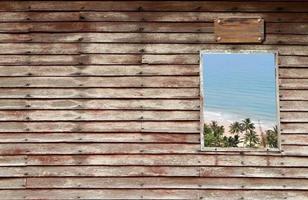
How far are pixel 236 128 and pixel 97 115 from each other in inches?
83.4

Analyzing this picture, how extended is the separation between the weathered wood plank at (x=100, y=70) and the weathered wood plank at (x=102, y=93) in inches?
9.8

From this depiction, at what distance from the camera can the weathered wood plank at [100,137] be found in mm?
6711

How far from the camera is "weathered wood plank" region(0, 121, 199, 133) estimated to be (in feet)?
22.1

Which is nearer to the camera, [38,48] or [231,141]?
[231,141]

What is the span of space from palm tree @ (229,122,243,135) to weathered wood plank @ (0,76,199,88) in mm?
814

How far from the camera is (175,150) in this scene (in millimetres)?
6684

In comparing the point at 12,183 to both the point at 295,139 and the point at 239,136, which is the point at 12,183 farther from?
the point at 295,139

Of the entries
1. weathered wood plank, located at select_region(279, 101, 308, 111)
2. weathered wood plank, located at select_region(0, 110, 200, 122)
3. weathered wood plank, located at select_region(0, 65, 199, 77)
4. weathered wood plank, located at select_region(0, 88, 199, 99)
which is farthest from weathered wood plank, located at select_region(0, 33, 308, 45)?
weathered wood plank, located at select_region(0, 110, 200, 122)

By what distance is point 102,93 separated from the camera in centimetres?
682

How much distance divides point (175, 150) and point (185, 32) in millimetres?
1843

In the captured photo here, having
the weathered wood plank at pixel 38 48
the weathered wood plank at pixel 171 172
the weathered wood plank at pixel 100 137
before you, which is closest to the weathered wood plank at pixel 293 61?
the weathered wood plank at pixel 171 172

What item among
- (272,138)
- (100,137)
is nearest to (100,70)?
(100,137)

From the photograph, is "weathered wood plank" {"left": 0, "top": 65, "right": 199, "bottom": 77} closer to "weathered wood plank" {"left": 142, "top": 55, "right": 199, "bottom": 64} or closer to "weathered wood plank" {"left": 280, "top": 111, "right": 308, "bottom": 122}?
"weathered wood plank" {"left": 142, "top": 55, "right": 199, "bottom": 64}

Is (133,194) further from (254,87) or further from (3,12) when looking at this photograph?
(3,12)
